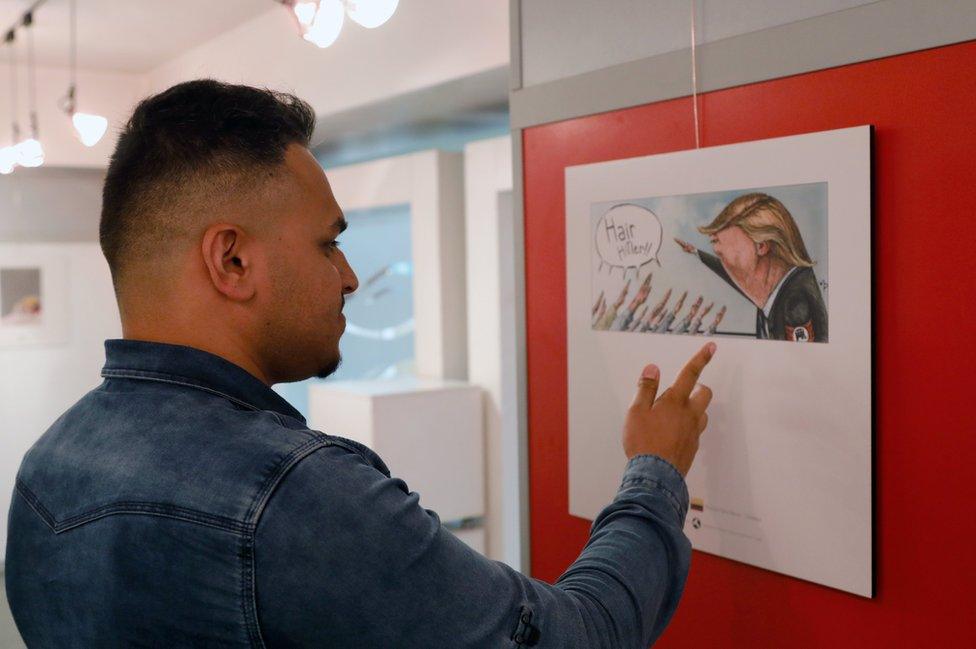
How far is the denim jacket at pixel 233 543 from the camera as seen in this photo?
896 mm

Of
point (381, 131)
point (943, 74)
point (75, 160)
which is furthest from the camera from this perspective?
point (75, 160)

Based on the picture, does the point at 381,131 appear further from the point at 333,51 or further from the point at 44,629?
the point at 44,629

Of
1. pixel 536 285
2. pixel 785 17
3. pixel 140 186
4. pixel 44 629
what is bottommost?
pixel 44 629

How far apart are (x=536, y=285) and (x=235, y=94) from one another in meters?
0.90

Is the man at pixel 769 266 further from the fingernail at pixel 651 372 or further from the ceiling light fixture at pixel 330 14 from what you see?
the ceiling light fixture at pixel 330 14

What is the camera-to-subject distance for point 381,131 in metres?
4.53

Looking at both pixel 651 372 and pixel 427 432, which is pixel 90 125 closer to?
pixel 427 432

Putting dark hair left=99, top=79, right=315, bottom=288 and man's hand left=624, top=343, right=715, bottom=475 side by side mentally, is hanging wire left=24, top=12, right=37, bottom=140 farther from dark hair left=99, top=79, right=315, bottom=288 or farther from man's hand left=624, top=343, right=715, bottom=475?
man's hand left=624, top=343, right=715, bottom=475

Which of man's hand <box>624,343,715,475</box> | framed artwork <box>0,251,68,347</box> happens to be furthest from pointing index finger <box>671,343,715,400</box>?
framed artwork <box>0,251,68,347</box>

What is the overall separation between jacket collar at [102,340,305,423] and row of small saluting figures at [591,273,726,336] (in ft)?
2.60

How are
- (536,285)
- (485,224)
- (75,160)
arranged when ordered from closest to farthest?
1. (536,285)
2. (485,224)
3. (75,160)

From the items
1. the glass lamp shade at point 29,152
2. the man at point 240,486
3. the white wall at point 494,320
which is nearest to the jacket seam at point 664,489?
the man at point 240,486

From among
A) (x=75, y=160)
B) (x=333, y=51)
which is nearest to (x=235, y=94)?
(x=333, y=51)

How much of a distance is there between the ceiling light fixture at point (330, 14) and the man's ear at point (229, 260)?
116 cm
